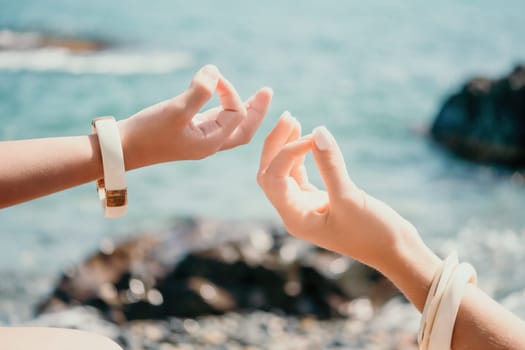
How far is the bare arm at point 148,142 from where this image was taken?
3.94 ft

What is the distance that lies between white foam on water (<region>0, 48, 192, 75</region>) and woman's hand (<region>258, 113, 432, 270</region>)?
743 cm

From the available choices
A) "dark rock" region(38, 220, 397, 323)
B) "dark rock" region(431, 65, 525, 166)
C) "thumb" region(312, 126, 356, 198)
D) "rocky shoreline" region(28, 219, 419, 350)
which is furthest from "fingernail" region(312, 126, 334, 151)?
"dark rock" region(431, 65, 525, 166)

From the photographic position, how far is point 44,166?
1208 mm

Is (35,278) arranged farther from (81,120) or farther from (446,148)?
(446,148)

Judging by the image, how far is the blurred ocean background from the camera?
4.79 metres

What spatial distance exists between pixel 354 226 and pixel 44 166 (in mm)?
537

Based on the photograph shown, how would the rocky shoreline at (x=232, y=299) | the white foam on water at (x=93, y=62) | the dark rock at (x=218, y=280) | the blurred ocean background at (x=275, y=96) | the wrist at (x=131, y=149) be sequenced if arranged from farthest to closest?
the white foam on water at (x=93, y=62) → the blurred ocean background at (x=275, y=96) → the dark rock at (x=218, y=280) → the rocky shoreline at (x=232, y=299) → the wrist at (x=131, y=149)

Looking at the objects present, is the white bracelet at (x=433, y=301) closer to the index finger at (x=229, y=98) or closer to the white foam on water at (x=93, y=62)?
the index finger at (x=229, y=98)

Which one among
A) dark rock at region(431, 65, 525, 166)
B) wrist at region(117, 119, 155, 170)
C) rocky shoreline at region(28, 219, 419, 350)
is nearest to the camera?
wrist at region(117, 119, 155, 170)

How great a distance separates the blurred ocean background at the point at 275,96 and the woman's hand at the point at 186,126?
0.77 ft

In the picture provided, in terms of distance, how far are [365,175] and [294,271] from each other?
254cm

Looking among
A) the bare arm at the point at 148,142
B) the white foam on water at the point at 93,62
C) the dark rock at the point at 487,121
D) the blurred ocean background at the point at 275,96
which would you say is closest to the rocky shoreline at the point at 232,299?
the blurred ocean background at the point at 275,96

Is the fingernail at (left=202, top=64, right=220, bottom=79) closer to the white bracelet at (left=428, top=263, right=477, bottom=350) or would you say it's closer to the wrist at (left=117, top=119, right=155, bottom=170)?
the wrist at (left=117, top=119, right=155, bottom=170)

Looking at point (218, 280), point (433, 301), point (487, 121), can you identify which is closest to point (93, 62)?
point (487, 121)
